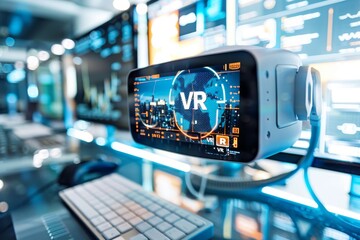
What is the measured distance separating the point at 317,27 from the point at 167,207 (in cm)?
37

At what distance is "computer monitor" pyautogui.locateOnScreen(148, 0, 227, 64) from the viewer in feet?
1.48

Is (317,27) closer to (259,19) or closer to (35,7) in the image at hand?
(259,19)

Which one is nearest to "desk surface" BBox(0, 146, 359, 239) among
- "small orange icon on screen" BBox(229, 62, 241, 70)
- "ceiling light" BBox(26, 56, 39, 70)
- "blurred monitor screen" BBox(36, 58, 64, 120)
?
"small orange icon on screen" BBox(229, 62, 241, 70)

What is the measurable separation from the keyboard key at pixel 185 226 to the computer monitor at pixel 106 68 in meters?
0.48

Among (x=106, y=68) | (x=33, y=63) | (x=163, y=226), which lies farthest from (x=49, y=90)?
(x=163, y=226)

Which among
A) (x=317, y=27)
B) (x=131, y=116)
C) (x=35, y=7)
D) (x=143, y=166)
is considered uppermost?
(x=35, y=7)

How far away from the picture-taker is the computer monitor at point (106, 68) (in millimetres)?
724

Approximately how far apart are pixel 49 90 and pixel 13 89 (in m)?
1.50

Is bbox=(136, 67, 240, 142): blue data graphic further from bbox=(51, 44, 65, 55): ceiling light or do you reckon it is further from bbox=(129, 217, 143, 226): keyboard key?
bbox=(51, 44, 65, 55): ceiling light

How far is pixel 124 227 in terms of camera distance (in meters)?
0.32

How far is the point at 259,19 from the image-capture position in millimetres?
390

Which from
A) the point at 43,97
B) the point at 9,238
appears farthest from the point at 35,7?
the point at 9,238

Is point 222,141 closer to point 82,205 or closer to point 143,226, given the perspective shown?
A: point 143,226

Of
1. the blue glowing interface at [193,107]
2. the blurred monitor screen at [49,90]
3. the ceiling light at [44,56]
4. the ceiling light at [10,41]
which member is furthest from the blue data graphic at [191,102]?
the ceiling light at [10,41]
